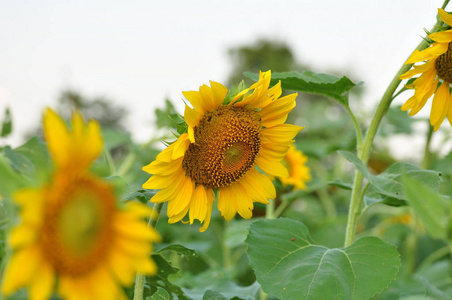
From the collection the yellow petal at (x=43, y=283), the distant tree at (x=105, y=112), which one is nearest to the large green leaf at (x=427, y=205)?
the yellow petal at (x=43, y=283)

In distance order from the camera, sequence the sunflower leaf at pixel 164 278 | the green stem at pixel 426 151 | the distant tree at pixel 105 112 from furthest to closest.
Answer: the distant tree at pixel 105 112
the green stem at pixel 426 151
the sunflower leaf at pixel 164 278

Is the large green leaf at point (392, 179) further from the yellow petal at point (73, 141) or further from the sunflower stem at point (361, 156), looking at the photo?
the yellow petal at point (73, 141)

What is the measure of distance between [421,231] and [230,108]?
167 centimetres

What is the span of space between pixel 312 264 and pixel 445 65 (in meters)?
0.49

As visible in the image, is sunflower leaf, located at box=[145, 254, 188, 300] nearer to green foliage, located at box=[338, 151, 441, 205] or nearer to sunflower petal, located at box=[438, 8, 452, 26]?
green foliage, located at box=[338, 151, 441, 205]

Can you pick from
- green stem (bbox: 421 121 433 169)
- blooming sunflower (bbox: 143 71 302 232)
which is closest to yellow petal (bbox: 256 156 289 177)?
blooming sunflower (bbox: 143 71 302 232)

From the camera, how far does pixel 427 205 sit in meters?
0.56

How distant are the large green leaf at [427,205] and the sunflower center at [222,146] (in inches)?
18.1

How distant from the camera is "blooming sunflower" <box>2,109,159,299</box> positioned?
489 millimetres

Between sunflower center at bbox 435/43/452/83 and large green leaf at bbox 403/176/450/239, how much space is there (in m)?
0.55

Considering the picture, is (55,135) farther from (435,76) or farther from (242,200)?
(435,76)

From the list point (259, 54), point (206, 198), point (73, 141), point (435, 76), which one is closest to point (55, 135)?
point (73, 141)

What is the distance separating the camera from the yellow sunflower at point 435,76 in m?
0.97

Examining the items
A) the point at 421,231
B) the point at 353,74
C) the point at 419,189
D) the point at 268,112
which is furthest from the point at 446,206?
the point at 353,74
